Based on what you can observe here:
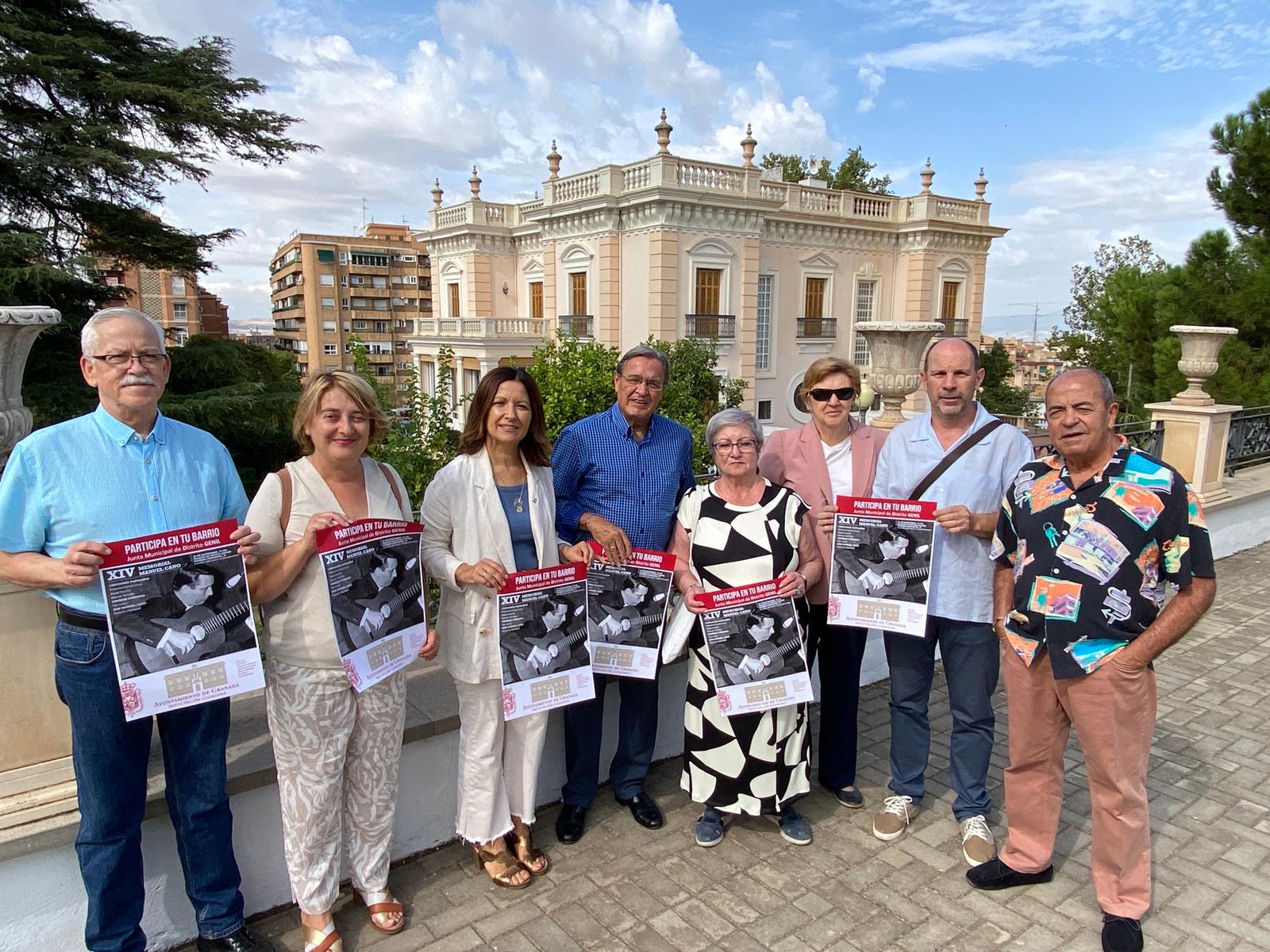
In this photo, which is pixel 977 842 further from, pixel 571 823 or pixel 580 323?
pixel 580 323

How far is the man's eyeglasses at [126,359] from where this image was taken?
2250mm

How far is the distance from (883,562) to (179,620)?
263 cm

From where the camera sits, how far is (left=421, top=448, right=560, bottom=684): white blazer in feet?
9.58

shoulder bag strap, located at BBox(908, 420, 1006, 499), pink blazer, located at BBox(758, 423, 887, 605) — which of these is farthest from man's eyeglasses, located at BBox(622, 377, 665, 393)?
shoulder bag strap, located at BBox(908, 420, 1006, 499)

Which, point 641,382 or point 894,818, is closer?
point 641,382

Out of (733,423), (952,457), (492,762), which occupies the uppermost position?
(733,423)

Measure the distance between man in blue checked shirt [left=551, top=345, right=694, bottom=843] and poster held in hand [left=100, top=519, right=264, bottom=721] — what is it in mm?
1385

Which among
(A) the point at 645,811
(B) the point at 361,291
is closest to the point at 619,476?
(A) the point at 645,811

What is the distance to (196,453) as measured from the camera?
2.44 m

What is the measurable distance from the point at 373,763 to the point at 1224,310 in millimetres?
12289

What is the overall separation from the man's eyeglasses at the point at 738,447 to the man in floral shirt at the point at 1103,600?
1.04m

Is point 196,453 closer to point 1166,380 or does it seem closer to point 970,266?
point 1166,380

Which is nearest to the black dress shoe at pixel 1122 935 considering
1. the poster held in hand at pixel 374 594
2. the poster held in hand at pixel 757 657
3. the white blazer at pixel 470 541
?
the poster held in hand at pixel 757 657

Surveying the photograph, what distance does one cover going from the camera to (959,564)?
3.22 metres
